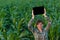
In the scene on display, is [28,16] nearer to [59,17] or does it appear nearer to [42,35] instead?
[59,17]

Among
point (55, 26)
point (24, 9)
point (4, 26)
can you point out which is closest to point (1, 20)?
point (4, 26)

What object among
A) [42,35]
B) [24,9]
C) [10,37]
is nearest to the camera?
[42,35]

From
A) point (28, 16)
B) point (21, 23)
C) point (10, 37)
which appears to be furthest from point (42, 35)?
point (28, 16)

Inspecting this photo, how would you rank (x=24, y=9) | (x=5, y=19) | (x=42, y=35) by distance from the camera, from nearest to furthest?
(x=42, y=35)
(x=5, y=19)
(x=24, y=9)

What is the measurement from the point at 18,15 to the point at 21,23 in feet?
4.23

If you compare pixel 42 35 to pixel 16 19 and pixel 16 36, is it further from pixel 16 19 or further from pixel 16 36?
pixel 16 19

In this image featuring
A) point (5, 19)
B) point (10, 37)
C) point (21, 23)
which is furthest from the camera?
point (5, 19)

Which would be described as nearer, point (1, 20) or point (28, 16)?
point (1, 20)

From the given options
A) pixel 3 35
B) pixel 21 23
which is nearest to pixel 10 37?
pixel 3 35

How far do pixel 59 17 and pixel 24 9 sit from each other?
2.65 m

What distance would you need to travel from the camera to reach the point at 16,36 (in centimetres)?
970

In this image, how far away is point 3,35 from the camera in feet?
31.6

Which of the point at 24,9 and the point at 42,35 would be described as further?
the point at 24,9

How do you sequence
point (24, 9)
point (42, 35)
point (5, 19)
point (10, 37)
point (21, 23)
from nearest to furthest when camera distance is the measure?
point (42, 35) < point (10, 37) < point (21, 23) < point (5, 19) < point (24, 9)
